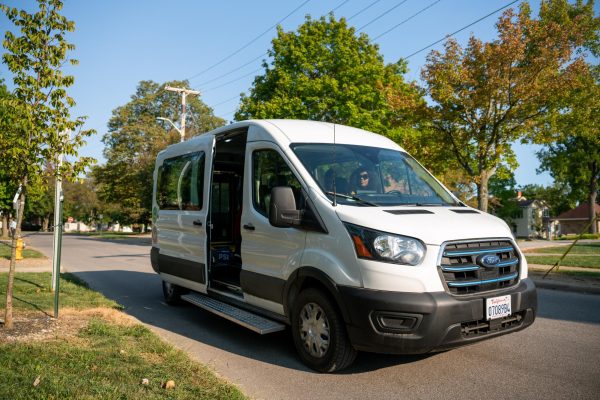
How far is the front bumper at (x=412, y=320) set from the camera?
3.96 m

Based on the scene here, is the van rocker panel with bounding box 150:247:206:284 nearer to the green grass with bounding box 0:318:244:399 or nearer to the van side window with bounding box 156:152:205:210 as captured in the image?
the van side window with bounding box 156:152:205:210

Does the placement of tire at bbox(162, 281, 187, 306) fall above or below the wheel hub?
below

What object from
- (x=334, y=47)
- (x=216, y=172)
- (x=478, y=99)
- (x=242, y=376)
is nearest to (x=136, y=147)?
(x=334, y=47)

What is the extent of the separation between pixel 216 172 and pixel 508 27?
1212 centimetres

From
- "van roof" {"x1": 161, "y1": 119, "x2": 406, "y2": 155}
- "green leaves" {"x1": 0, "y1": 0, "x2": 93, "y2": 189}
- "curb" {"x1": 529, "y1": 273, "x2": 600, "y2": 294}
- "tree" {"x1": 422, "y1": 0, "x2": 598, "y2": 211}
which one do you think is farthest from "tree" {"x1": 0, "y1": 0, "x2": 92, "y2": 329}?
"tree" {"x1": 422, "y1": 0, "x2": 598, "y2": 211}

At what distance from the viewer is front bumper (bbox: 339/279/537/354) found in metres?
3.96

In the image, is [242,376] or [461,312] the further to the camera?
[242,376]

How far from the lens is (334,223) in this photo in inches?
175

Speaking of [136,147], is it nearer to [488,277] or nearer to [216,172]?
[216,172]

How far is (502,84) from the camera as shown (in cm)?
1481

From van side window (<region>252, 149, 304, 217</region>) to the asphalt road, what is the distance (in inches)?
64.2

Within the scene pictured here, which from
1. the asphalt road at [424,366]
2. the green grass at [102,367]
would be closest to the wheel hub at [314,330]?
the asphalt road at [424,366]

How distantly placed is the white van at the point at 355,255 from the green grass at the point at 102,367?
3.12 ft

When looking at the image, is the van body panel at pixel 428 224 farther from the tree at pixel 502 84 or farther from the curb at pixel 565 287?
the tree at pixel 502 84
